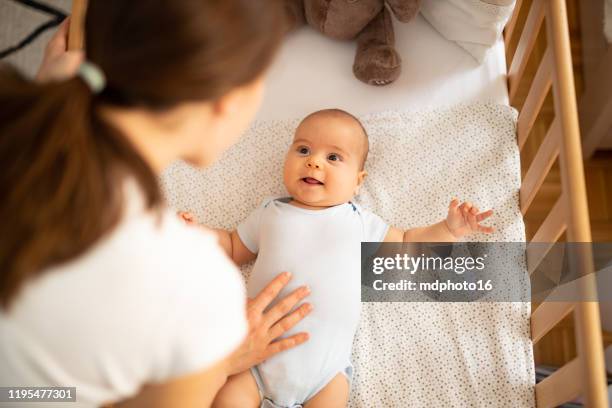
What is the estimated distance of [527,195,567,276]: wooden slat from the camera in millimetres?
997

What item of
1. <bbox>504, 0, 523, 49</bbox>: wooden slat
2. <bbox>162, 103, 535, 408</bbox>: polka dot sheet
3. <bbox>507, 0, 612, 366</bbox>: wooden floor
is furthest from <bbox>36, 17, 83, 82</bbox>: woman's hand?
<bbox>507, 0, 612, 366</bbox>: wooden floor

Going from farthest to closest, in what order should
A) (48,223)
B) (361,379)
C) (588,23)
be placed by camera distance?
1. (588,23)
2. (361,379)
3. (48,223)

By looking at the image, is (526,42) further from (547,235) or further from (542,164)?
(547,235)

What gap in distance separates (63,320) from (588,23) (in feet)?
5.61

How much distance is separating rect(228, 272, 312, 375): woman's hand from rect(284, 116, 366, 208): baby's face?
0.20 metres

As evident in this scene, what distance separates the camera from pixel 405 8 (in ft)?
4.14

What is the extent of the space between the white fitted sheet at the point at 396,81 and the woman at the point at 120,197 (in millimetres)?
752

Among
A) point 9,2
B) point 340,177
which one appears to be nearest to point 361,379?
point 340,177

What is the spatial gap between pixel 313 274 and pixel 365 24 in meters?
0.62

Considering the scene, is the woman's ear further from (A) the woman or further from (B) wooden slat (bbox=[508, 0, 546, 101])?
(A) the woman

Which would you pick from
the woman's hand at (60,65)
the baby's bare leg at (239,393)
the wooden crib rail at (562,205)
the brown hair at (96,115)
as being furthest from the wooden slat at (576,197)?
the woman's hand at (60,65)

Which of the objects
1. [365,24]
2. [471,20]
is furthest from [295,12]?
[471,20]

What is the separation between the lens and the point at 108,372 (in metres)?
0.56

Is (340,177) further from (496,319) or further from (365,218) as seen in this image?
(496,319)
